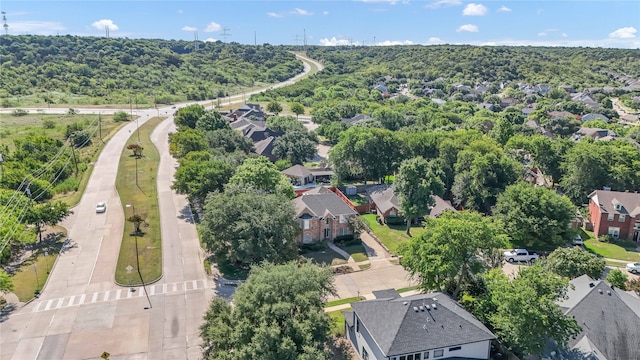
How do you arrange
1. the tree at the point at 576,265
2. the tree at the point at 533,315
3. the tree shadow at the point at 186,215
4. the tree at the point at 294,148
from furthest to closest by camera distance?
1. the tree at the point at 294,148
2. the tree shadow at the point at 186,215
3. the tree at the point at 576,265
4. the tree at the point at 533,315

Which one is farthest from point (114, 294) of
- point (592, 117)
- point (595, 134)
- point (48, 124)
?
point (592, 117)

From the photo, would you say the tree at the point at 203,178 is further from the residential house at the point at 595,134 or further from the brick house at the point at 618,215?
the residential house at the point at 595,134

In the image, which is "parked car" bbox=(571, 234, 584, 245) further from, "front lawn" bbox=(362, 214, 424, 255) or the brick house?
"front lawn" bbox=(362, 214, 424, 255)

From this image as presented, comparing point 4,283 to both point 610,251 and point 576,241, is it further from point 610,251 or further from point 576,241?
point 610,251

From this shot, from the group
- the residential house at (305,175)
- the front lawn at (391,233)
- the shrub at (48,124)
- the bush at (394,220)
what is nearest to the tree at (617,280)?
the front lawn at (391,233)

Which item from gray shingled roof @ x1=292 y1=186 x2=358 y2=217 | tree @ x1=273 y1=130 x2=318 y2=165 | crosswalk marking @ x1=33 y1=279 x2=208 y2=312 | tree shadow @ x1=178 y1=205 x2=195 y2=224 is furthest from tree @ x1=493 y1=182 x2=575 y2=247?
tree @ x1=273 y1=130 x2=318 y2=165

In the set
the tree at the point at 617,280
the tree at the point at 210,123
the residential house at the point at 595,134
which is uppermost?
the tree at the point at 210,123

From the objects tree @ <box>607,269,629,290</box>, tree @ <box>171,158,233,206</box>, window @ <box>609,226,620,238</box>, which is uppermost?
tree @ <box>171,158,233,206</box>
